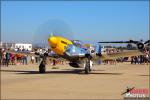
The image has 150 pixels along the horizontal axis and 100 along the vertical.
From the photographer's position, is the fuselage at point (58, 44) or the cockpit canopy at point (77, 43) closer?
the fuselage at point (58, 44)

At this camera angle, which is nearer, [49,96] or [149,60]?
[49,96]

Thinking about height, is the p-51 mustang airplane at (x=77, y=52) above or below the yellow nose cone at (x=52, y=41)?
below

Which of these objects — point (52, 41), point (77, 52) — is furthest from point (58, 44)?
point (77, 52)

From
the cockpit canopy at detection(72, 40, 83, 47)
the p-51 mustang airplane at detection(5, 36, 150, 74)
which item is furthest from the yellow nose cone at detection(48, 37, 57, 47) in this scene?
Result: the cockpit canopy at detection(72, 40, 83, 47)

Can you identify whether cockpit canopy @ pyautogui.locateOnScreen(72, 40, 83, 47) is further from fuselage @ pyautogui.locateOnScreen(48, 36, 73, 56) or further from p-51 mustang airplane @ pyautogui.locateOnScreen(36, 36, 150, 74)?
fuselage @ pyautogui.locateOnScreen(48, 36, 73, 56)

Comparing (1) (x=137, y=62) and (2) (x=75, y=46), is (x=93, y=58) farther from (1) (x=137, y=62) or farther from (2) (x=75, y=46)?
(1) (x=137, y=62)

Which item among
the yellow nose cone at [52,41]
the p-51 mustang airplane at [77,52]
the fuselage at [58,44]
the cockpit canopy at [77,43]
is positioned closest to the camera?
the yellow nose cone at [52,41]

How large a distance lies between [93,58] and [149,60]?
30.4m

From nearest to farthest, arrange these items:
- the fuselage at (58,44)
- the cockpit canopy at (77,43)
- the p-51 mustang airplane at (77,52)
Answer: the fuselage at (58,44), the p-51 mustang airplane at (77,52), the cockpit canopy at (77,43)

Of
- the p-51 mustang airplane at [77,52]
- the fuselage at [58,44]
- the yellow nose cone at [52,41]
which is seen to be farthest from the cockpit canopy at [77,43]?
the yellow nose cone at [52,41]

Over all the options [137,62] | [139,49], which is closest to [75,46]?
[139,49]

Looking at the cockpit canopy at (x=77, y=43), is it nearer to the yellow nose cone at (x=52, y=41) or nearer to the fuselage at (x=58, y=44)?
the fuselage at (x=58, y=44)

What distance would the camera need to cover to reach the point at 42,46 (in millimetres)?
29344

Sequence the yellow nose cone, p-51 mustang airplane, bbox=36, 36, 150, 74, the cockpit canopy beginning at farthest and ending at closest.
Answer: the cockpit canopy, p-51 mustang airplane, bbox=36, 36, 150, 74, the yellow nose cone
